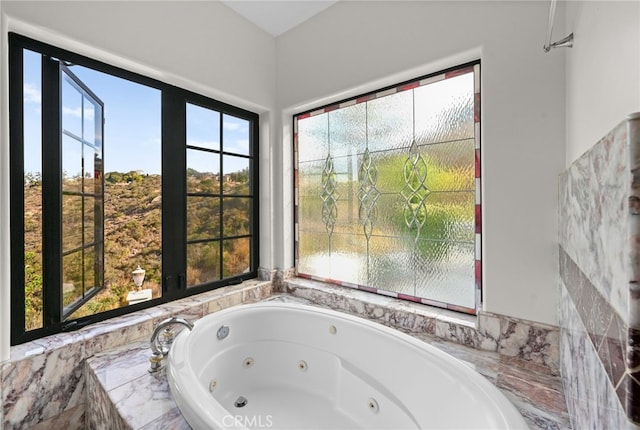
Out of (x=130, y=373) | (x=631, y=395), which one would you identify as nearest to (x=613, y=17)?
(x=631, y=395)

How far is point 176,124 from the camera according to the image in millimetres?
1896

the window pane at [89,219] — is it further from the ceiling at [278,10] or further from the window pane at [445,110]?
the window pane at [445,110]

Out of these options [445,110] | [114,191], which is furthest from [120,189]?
[445,110]

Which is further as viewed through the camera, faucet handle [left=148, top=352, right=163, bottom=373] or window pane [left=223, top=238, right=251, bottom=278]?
window pane [left=223, top=238, right=251, bottom=278]

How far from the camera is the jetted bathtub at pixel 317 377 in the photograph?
100cm

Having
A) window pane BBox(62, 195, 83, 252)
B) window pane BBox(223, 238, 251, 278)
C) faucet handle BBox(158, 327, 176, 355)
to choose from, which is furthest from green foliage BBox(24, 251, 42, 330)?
window pane BBox(223, 238, 251, 278)

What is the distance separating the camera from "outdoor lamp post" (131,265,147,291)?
2100 millimetres

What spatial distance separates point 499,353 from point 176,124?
2348 mm

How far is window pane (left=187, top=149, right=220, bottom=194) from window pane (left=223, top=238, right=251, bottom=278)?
0.45m

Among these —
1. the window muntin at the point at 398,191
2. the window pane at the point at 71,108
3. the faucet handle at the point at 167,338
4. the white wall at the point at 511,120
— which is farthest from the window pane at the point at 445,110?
the window pane at the point at 71,108

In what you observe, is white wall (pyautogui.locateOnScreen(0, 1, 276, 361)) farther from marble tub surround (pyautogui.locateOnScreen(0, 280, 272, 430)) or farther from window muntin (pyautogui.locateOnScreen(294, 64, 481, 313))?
window muntin (pyautogui.locateOnScreen(294, 64, 481, 313))

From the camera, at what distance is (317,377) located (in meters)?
1.65

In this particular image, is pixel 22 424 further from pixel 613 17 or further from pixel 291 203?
pixel 613 17

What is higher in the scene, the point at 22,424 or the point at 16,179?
the point at 16,179
